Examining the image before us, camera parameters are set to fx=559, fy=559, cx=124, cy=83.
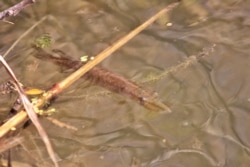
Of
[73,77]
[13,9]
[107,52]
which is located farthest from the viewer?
[107,52]

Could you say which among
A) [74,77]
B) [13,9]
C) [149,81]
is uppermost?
[13,9]

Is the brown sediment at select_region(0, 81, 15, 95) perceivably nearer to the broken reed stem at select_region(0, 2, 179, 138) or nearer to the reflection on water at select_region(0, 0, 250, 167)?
the reflection on water at select_region(0, 0, 250, 167)

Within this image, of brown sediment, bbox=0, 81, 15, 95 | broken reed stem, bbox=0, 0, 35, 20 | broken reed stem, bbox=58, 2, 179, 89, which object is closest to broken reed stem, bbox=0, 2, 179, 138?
broken reed stem, bbox=58, 2, 179, 89

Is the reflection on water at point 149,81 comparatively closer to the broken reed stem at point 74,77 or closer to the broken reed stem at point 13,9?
the broken reed stem at point 74,77

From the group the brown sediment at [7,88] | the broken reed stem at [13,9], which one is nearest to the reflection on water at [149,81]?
the brown sediment at [7,88]

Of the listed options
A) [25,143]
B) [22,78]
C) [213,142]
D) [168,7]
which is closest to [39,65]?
[22,78]

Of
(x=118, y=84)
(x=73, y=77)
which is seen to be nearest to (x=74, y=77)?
(x=73, y=77)

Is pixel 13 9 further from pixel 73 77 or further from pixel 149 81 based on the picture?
pixel 149 81
